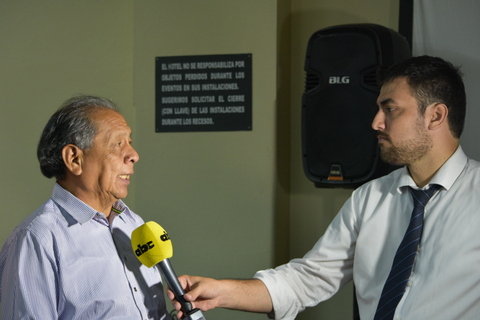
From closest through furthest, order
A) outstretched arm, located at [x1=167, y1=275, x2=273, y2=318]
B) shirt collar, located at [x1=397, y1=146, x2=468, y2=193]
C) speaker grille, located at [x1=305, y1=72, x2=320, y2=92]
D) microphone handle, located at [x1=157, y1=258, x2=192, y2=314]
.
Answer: microphone handle, located at [x1=157, y1=258, x2=192, y2=314] < outstretched arm, located at [x1=167, y1=275, x2=273, y2=318] < shirt collar, located at [x1=397, y1=146, x2=468, y2=193] < speaker grille, located at [x1=305, y1=72, x2=320, y2=92]

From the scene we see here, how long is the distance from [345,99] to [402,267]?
41.3 inches

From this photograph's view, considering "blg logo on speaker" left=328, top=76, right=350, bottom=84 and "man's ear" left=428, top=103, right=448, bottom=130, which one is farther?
"blg logo on speaker" left=328, top=76, right=350, bottom=84

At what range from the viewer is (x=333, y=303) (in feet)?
11.3

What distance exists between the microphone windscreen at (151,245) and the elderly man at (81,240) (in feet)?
0.46

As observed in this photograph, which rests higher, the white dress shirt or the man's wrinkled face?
the man's wrinkled face

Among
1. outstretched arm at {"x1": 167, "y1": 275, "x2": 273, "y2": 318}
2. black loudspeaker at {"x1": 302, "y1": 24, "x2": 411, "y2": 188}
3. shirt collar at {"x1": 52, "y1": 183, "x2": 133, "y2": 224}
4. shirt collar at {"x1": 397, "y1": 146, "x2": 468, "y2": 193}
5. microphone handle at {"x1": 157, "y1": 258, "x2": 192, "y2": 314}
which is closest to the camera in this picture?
microphone handle at {"x1": 157, "y1": 258, "x2": 192, "y2": 314}

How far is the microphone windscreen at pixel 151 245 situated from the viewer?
152 centimetres

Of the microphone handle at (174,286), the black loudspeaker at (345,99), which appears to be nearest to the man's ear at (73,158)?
the microphone handle at (174,286)

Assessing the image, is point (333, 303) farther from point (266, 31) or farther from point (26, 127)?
point (26, 127)

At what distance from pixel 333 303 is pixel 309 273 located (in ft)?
4.84

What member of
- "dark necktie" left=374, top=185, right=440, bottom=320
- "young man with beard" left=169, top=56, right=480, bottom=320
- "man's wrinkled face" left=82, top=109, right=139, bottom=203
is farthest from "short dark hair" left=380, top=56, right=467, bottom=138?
"man's wrinkled face" left=82, top=109, right=139, bottom=203

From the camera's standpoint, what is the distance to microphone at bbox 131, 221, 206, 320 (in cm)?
146

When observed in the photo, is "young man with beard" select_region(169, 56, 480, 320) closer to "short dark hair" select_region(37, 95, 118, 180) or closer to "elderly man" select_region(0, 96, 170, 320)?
"elderly man" select_region(0, 96, 170, 320)

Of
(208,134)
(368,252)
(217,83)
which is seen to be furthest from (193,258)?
(368,252)
